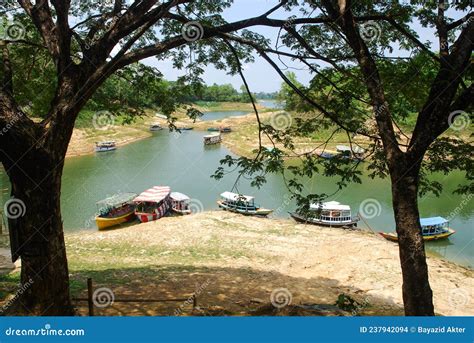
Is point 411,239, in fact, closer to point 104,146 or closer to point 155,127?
point 104,146

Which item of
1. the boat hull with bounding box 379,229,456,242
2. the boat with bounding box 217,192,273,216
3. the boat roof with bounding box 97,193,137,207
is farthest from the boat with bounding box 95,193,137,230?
the boat hull with bounding box 379,229,456,242

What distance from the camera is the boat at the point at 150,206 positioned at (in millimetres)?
19656

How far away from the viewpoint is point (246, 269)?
458 inches

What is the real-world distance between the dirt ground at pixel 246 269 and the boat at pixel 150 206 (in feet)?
4.81

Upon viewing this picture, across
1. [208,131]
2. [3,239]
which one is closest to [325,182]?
[3,239]

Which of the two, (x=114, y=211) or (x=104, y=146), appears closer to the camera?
(x=114, y=211)

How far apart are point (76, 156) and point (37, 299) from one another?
108ft

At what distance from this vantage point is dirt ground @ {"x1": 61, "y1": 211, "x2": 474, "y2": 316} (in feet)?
25.5

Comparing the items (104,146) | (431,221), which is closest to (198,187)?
(431,221)

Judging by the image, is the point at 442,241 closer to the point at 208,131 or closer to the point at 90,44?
the point at 90,44

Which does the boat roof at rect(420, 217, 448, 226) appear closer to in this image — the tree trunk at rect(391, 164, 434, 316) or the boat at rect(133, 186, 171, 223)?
the boat at rect(133, 186, 171, 223)

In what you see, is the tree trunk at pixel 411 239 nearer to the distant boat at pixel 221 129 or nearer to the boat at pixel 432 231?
the boat at pixel 432 231

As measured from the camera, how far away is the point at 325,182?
83.6 feet

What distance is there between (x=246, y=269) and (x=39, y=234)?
793cm
